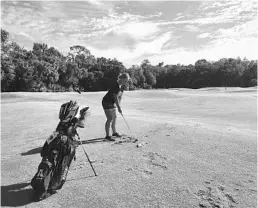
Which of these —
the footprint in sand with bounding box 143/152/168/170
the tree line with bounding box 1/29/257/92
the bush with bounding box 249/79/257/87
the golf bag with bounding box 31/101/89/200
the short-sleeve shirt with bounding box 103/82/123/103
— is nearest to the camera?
the golf bag with bounding box 31/101/89/200

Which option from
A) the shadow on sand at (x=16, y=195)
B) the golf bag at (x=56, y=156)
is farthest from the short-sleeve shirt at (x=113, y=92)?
the shadow on sand at (x=16, y=195)

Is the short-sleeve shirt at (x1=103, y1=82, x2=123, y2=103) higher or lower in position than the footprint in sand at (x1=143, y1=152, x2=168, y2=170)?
higher

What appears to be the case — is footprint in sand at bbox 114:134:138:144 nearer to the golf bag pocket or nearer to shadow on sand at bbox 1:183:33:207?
shadow on sand at bbox 1:183:33:207

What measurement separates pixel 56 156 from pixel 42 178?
39 centimetres

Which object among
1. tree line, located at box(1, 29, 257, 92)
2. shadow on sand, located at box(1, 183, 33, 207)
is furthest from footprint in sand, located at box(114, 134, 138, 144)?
tree line, located at box(1, 29, 257, 92)

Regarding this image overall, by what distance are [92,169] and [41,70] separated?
150 ft

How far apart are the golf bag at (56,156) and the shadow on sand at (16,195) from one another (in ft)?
0.75

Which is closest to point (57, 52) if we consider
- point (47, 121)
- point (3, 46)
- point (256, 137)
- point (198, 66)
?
point (3, 46)

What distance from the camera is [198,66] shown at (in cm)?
8050

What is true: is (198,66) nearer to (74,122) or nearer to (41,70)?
(41,70)

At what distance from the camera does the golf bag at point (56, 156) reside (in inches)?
153

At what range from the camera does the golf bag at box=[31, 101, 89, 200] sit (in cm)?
388

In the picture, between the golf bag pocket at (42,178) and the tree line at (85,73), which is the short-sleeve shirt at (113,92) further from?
the tree line at (85,73)

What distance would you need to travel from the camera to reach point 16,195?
4.16m
